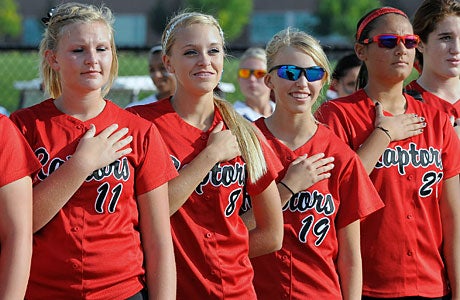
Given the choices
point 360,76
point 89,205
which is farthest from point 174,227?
point 360,76

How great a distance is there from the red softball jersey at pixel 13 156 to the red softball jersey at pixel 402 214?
175 cm

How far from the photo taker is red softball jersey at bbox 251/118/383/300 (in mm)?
4234

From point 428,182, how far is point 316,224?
2.32 ft

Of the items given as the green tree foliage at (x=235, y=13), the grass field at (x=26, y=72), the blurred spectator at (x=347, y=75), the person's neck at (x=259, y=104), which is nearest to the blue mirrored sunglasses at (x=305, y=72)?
the blurred spectator at (x=347, y=75)

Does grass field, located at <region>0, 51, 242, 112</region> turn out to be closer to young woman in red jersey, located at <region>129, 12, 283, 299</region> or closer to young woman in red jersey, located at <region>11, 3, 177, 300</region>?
young woman in red jersey, located at <region>129, 12, 283, 299</region>

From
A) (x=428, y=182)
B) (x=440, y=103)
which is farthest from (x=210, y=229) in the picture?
(x=440, y=103)

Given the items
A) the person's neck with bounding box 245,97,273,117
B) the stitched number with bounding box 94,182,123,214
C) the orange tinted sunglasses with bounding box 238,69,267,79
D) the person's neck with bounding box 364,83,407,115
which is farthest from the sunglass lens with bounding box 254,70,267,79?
the stitched number with bounding box 94,182,123,214

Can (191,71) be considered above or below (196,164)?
above

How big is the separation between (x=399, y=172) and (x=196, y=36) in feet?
4.18

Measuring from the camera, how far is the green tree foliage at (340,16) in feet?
250

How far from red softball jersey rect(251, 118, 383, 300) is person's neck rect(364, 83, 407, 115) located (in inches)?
19.0

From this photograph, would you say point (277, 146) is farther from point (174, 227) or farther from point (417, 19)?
point (417, 19)

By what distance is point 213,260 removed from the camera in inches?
157

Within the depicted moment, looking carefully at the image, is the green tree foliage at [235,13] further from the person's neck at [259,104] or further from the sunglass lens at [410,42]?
the sunglass lens at [410,42]
